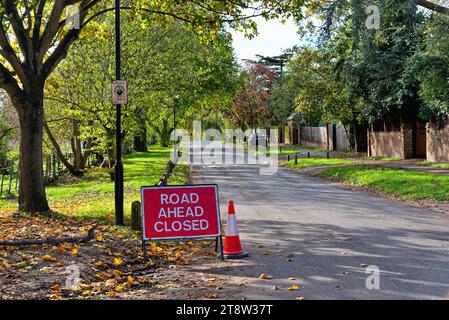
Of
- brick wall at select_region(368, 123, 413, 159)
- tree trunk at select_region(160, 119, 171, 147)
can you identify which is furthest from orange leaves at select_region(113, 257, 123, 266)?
tree trunk at select_region(160, 119, 171, 147)

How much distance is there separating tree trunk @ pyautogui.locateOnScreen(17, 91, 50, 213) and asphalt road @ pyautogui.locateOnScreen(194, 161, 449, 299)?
4512 mm

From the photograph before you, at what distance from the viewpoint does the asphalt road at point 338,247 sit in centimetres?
649

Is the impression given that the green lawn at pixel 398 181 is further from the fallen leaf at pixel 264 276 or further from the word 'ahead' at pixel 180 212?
the fallen leaf at pixel 264 276

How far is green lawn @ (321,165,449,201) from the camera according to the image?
1615 cm

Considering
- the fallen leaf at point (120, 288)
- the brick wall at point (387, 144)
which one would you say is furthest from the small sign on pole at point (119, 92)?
the brick wall at point (387, 144)

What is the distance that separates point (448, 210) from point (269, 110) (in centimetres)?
4885

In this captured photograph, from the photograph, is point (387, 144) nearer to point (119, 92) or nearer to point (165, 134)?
point (119, 92)

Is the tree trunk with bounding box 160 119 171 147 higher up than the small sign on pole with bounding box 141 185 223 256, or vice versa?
the tree trunk with bounding box 160 119 171 147

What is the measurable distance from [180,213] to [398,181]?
39.7 ft

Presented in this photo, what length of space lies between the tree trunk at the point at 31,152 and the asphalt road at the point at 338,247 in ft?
14.8

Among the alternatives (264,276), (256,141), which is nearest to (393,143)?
(264,276)

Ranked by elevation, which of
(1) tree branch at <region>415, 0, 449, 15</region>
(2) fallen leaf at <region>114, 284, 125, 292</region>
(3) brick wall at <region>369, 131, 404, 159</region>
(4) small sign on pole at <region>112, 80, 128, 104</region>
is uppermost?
(1) tree branch at <region>415, 0, 449, 15</region>

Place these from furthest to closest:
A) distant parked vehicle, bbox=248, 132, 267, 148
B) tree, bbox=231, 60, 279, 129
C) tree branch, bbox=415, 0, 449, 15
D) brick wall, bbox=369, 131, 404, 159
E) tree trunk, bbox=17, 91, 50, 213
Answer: tree, bbox=231, 60, 279, 129, distant parked vehicle, bbox=248, 132, 267, 148, brick wall, bbox=369, 131, 404, 159, tree branch, bbox=415, 0, 449, 15, tree trunk, bbox=17, 91, 50, 213

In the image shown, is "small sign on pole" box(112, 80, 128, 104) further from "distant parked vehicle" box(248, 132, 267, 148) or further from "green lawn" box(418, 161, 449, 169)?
"distant parked vehicle" box(248, 132, 267, 148)
